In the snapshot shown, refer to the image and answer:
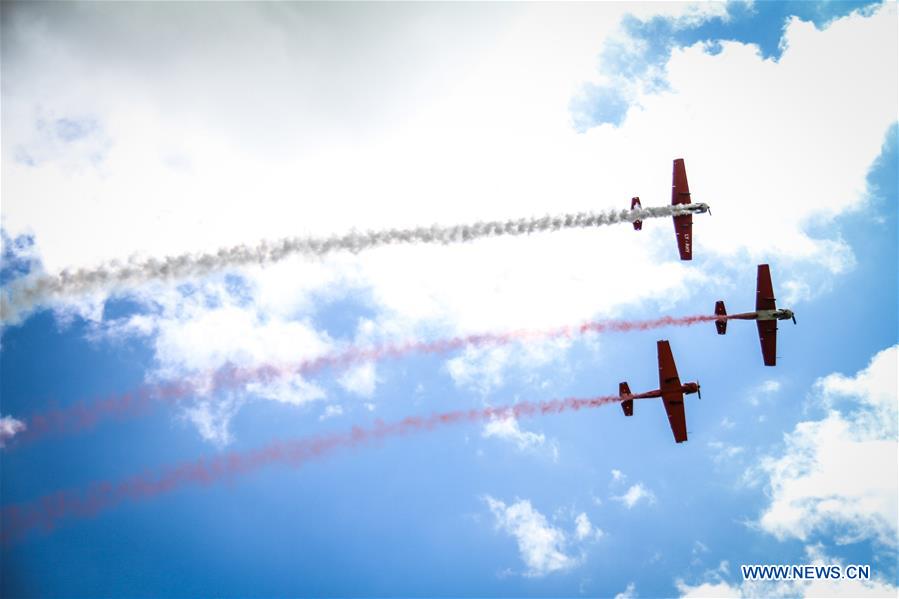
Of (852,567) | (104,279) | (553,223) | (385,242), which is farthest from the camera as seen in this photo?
(852,567)

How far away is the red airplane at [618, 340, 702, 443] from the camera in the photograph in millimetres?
52062

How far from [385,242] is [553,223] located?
485 inches

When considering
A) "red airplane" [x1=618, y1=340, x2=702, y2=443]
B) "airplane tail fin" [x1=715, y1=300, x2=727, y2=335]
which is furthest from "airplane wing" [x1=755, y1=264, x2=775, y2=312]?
"red airplane" [x1=618, y1=340, x2=702, y2=443]

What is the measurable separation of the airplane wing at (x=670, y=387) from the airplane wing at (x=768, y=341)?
799cm

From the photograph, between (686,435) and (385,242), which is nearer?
(385,242)

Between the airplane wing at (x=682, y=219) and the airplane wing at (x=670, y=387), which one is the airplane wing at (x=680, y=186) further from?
the airplane wing at (x=670, y=387)

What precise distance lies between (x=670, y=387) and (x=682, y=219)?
13.2 m

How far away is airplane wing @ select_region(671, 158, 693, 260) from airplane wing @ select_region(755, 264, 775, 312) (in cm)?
564

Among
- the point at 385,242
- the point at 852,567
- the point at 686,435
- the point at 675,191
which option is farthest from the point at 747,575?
the point at 385,242

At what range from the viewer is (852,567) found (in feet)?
170

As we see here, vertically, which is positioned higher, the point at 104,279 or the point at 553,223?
the point at 553,223

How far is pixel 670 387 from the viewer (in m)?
52.1

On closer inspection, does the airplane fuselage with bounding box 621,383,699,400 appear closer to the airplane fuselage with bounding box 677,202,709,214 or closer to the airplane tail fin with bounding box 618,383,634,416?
the airplane tail fin with bounding box 618,383,634,416

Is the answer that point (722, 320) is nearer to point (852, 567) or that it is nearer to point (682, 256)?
point (682, 256)
